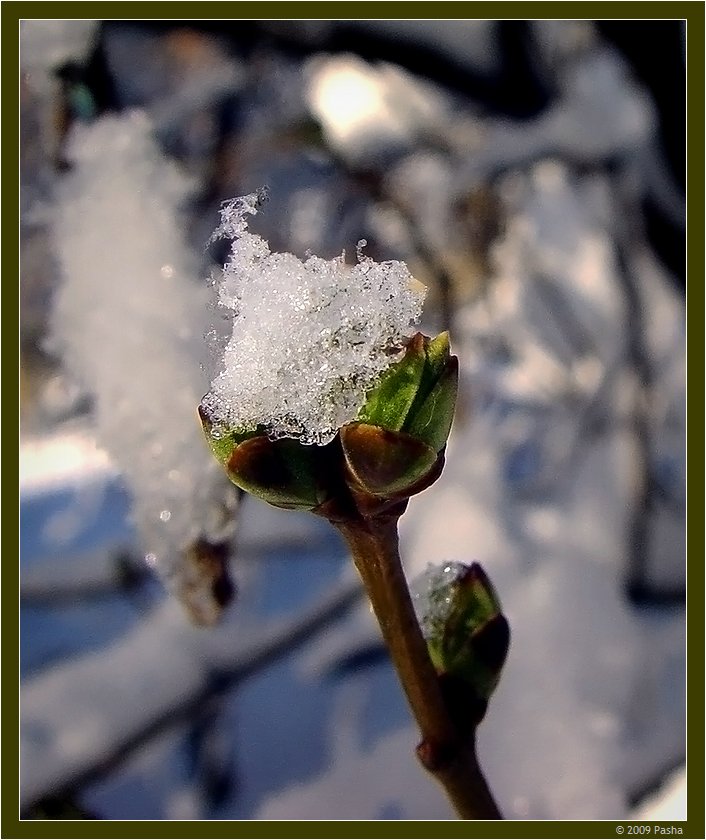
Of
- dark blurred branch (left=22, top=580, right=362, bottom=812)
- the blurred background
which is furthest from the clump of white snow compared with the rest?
dark blurred branch (left=22, top=580, right=362, bottom=812)

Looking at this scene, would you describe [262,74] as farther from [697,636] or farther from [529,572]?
[697,636]

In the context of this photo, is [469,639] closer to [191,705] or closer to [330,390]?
[330,390]

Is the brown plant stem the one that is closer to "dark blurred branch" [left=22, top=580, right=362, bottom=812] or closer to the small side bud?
the small side bud

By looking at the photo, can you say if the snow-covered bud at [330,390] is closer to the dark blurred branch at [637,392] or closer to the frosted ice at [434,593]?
the frosted ice at [434,593]

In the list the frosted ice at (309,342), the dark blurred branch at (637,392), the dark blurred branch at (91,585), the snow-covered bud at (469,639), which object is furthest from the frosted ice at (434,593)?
the dark blurred branch at (637,392)

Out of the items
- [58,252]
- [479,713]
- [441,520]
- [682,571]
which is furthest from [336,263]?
[682,571]

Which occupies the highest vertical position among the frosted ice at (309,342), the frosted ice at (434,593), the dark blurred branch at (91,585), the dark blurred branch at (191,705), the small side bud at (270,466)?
the frosted ice at (309,342)
